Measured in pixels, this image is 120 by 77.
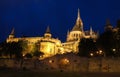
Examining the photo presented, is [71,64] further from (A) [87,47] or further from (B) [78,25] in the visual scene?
(B) [78,25]

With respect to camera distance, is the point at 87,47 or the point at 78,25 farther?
the point at 78,25

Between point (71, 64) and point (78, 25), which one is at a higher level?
point (78, 25)

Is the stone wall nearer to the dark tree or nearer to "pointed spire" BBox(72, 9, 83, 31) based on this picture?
the dark tree

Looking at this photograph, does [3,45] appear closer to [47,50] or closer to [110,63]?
[47,50]

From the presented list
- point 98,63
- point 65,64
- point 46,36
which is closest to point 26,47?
point 46,36

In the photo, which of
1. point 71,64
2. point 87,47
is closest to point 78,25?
point 87,47

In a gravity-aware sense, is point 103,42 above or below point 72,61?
above

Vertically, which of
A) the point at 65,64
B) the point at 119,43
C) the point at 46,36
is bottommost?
the point at 65,64

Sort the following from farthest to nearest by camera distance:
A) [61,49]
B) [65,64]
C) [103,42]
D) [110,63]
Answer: [61,49], [103,42], [65,64], [110,63]

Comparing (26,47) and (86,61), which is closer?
(86,61)

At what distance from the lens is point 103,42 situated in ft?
248

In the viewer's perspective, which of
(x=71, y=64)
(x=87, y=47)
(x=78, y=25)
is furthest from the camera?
(x=78, y=25)

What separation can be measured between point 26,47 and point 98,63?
43.8 m

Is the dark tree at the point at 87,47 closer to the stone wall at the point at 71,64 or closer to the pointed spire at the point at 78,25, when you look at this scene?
the stone wall at the point at 71,64
